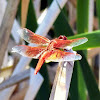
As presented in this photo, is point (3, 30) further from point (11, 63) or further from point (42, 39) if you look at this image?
point (11, 63)

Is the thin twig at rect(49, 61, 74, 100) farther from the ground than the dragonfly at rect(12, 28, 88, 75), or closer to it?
closer to it

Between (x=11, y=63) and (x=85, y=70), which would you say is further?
(x=11, y=63)

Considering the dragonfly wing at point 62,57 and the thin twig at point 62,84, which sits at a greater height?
the dragonfly wing at point 62,57

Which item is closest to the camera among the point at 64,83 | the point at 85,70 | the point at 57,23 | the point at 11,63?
the point at 64,83

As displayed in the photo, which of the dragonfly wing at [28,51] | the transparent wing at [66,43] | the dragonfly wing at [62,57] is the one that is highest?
the transparent wing at [66,43]

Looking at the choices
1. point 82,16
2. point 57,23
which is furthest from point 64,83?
point 82,16

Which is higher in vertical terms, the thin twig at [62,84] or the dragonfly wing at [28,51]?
the dragonfly wing at [28,51]

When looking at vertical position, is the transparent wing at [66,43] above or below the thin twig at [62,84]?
above

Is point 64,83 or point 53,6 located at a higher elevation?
point 53,6

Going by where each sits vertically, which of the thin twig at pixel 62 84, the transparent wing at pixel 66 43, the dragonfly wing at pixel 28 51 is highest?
the transparent wing at pixel 66 43

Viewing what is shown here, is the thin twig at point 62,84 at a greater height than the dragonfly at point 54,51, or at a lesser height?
lesser

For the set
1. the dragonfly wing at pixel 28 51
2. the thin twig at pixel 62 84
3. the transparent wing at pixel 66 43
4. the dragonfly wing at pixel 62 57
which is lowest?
the thin twig at pixel 62 84
